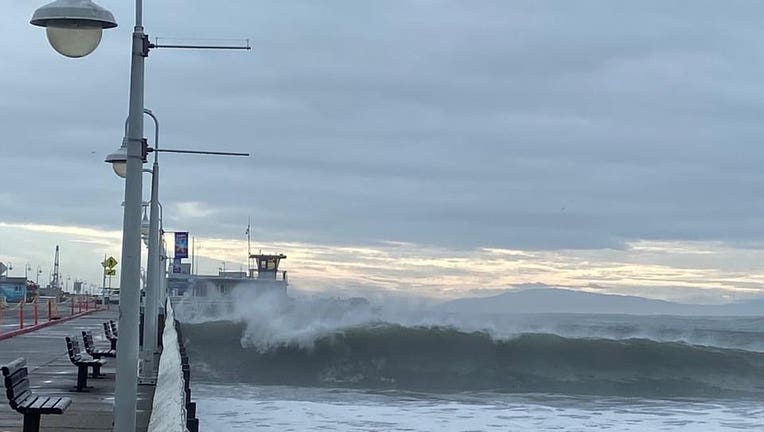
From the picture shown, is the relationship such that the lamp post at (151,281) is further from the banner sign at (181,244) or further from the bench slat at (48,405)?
the banner sign at (181,244)

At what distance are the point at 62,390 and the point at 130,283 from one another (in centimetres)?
851

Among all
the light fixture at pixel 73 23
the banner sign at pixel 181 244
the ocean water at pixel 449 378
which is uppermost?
the banner sign at pixel 181 244

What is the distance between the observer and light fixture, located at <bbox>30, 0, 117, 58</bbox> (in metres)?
8.21

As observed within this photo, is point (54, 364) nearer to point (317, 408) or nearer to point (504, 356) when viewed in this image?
point (317, 408)

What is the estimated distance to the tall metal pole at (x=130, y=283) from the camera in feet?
30.3

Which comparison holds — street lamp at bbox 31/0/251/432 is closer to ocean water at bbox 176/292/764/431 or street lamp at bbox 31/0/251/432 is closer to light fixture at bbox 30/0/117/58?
light fixture at bbox 30/0/117/58

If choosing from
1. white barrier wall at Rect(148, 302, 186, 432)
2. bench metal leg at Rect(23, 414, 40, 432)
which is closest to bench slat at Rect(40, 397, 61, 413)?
bench metal leg at Rect(23, 414, 40, 432)

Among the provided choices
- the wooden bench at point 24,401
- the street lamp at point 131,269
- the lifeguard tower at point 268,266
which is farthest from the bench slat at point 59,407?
the lifeguard tower at point 268,266

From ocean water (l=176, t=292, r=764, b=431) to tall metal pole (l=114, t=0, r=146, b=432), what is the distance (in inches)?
429

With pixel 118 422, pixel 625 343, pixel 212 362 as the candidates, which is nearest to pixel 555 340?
pixel 625 343

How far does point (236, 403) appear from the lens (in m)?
25.1

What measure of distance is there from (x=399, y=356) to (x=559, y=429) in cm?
2162

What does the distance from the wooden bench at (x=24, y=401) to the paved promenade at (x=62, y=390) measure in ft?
3.89

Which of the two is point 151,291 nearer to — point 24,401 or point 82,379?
point 82,379
